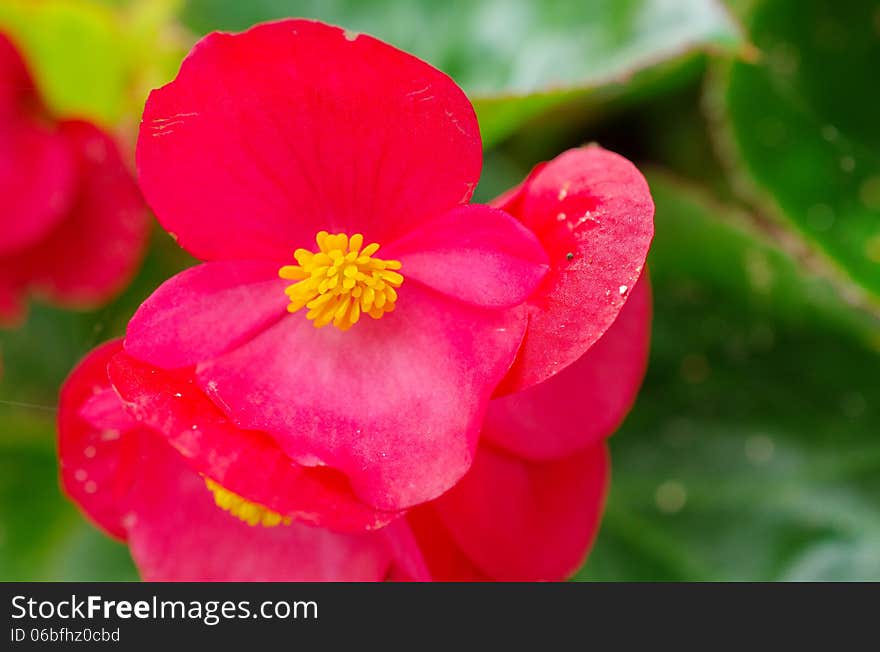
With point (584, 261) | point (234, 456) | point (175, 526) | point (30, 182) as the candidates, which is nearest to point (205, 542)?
point (175, 526)

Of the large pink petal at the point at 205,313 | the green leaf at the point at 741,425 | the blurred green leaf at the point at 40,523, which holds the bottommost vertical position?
the blurred green leaf at the point at 40,523

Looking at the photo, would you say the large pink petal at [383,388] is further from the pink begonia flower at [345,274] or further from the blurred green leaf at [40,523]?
the blurred green leaf at [40,523]

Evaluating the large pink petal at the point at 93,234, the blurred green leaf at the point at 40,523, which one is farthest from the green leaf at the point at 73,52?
the blurred green leaf at the point at 40,523

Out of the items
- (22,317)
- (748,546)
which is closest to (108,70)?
(22,317)

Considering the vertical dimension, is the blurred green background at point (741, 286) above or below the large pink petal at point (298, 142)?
below

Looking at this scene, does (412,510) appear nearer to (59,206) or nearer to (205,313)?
(205,313)

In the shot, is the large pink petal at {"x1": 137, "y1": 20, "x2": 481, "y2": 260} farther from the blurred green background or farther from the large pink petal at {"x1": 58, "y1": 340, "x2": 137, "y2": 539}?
the blurred green background

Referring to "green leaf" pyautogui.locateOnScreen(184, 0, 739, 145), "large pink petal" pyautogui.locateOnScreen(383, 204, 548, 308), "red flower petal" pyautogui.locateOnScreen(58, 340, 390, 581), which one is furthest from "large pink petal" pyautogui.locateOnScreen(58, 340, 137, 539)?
"green leaf" pyautogui.locateOnScreen(184, 0, 739, 145)
